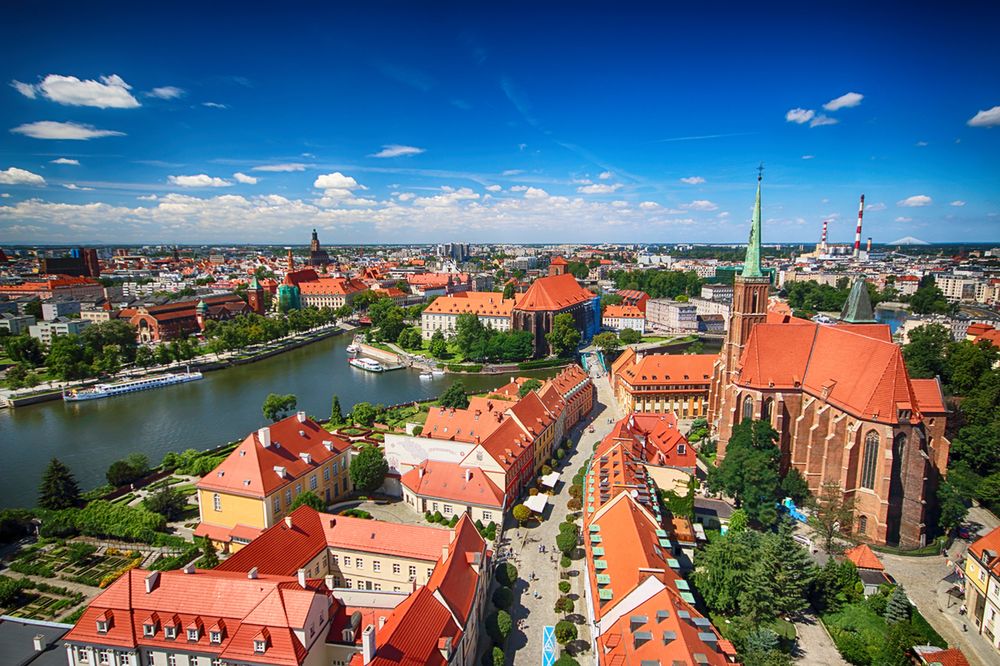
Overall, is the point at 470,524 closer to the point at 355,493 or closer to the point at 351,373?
the point at 355,493

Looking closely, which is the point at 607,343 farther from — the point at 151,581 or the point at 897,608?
the point at 151,581

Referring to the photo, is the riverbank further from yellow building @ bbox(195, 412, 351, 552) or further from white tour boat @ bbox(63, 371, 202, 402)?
yellow building @ bbox(195, 412, 351, 552)

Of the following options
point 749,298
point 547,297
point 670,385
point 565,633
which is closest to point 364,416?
point 670,385

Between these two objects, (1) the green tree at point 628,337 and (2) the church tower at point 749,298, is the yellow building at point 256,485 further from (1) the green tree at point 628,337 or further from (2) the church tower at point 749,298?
(1) the green tree at point 628,337

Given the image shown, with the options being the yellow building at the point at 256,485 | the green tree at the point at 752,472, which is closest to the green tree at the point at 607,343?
the green tree at the point at 752,472

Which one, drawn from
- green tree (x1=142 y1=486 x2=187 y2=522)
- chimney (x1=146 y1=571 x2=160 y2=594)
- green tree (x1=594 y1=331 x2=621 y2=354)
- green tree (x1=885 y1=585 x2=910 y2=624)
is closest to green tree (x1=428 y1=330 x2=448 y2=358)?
green tree (x1=594 y1=331 x2=621 y2=354)

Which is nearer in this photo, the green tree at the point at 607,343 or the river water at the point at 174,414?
the river water at the point at 174,414
